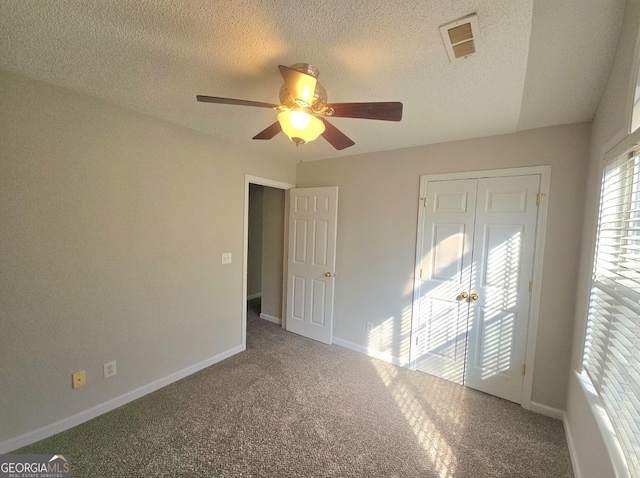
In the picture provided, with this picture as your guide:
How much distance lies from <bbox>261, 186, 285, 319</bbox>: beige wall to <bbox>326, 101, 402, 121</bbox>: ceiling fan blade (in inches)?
100

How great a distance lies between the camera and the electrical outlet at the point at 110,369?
6.54 ft

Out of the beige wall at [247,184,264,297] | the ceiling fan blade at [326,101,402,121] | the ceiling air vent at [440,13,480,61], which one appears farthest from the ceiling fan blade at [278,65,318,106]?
the beige wall at [247,184,264,297]

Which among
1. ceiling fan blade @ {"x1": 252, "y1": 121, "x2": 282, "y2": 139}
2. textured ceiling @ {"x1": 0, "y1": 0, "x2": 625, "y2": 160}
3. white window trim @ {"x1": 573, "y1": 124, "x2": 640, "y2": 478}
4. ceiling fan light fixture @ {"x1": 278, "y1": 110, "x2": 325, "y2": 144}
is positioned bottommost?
white window trim @ {"x1": 573, "y1": 124, "x2": 640, "y2": 478}

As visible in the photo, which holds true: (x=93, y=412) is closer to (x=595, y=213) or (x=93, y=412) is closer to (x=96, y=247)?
(x=96, y=247)

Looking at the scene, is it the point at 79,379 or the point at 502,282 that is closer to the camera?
the point at 79,379

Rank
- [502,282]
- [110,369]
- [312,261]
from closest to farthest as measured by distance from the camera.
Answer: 1. [110,369]
2. [502,282]
3. [312,261]

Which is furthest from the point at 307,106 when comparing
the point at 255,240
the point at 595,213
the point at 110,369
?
the point at 255,240

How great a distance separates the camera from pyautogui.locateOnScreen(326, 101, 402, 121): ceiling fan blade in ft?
4.07

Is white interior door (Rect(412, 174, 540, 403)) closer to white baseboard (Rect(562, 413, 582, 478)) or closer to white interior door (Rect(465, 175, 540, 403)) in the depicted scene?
white interior door (Rect(465, 175, 540, 403))

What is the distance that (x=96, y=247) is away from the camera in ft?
6.22

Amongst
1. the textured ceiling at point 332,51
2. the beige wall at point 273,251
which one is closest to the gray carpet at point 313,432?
the beige wall at point 273,251

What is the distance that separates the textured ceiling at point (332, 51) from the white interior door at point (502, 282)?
1.96 feet

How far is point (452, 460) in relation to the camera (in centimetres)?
167

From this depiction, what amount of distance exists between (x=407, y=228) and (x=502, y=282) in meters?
0.97
